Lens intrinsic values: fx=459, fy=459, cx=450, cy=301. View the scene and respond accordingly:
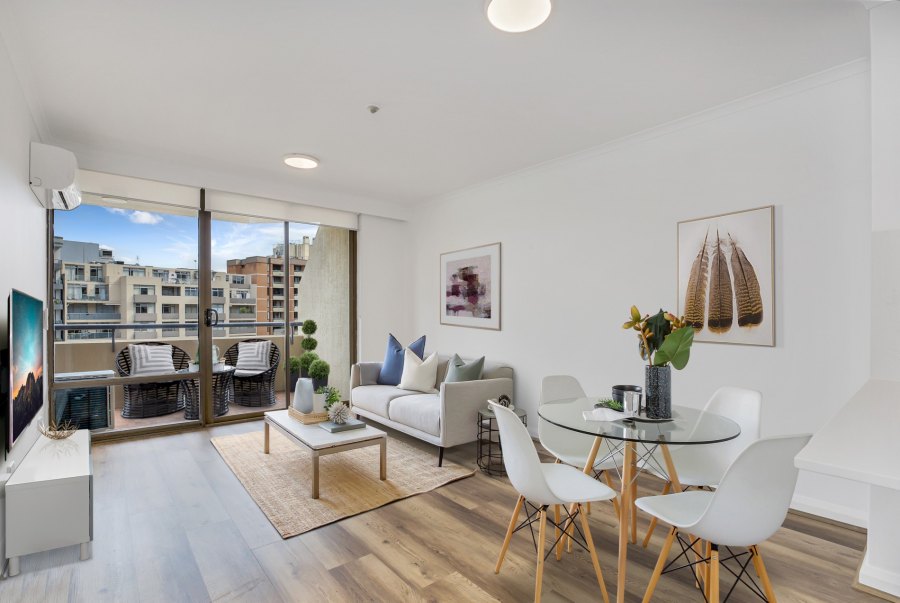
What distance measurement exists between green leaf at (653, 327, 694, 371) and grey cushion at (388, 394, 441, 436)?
1963 mm

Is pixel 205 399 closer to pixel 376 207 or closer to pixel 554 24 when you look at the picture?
pixel 376 207

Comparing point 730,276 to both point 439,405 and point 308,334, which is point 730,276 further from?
point 308,334

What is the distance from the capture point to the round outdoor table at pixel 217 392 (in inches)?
185

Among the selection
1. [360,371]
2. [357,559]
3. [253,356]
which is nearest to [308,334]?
[253,356]

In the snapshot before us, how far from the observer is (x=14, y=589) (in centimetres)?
204

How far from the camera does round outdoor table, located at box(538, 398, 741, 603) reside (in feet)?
6.13

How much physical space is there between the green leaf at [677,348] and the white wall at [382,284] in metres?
4.15

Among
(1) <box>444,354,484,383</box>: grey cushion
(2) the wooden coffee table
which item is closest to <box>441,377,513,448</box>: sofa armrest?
(1) <box>444,354,484,383</box>: grey cushion

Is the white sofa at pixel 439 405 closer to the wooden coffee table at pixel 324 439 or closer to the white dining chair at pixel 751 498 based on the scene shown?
the wooden coffee table at pixel 324 439

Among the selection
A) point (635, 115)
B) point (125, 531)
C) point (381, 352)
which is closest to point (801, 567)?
point (635, 115)

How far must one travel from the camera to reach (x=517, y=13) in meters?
2.08

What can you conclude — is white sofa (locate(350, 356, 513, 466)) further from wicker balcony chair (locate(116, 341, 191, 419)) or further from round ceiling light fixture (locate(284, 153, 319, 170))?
round ceiling light fixture (locate(284, 153, 319, 170))

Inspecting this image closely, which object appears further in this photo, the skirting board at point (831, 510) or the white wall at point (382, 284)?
the white wall at point (382, 284)

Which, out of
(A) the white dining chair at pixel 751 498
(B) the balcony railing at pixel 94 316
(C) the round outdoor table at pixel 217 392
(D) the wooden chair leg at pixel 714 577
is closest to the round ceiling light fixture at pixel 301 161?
(B) the balcony railing at pixel 94 316
